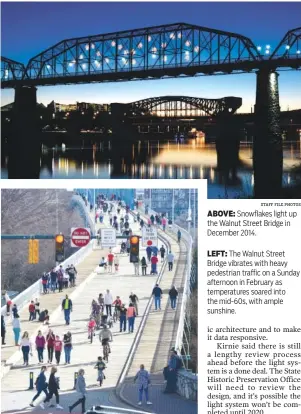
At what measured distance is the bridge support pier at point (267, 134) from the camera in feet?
16.7

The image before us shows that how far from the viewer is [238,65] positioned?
5242mm

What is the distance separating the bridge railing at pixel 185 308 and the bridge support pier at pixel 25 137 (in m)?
0.99

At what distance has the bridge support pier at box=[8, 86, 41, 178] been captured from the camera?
5066mm

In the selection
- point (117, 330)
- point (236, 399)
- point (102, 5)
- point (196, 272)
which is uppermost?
point (102, 5)

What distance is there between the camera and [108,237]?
16.2ft

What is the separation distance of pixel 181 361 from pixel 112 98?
83.6 inches

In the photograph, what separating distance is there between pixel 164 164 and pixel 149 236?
0.56 metres

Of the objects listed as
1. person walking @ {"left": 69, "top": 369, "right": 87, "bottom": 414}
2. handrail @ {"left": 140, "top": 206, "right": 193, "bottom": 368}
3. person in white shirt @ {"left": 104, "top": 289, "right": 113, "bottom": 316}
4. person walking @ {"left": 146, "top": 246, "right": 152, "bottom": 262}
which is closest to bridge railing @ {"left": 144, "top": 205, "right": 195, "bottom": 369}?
handrail @ {"left": 140, "top": 206, "right": 193, "bottom": 368}

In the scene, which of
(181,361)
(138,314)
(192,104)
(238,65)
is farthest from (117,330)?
(238,65)

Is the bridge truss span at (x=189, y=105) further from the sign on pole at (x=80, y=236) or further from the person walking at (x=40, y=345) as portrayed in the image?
the person walking at (x=40, y=345)

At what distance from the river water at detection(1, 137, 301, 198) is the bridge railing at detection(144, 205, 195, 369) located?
0.34m

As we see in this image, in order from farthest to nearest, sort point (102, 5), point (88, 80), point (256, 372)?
point (88, 80) → point (102, 5) → point (256, 372)

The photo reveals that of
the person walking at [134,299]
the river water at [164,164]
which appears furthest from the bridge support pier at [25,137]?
the person walking at [134,299]

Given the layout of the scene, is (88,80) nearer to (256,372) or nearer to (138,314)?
(138,314)
